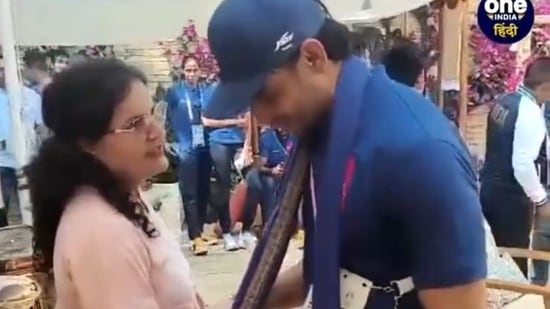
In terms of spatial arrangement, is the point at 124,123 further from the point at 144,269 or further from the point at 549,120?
the point at 549,120

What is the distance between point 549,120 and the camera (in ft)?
Result: 13.3

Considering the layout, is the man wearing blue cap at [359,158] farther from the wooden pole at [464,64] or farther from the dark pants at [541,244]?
the wooden pole at [464,64]

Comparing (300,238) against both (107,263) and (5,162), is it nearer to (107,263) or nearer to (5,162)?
(107,263)

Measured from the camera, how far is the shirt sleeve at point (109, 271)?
138 centimetres

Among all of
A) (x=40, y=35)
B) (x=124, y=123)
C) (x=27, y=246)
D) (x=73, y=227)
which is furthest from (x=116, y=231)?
(x=40, y=35)

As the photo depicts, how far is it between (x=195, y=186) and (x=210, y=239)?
39cm

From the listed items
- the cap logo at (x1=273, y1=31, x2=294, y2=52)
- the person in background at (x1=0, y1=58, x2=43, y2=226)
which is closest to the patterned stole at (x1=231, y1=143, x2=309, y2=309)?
the cap logo at (x1=273, y1=31, x2=294, y2=52)

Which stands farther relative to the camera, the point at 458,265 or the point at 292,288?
the point at 292,288

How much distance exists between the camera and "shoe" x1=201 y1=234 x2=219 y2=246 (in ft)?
17.0

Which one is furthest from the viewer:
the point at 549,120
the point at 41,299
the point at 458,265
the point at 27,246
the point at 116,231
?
the point at 549,120

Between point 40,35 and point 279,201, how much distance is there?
8.62ft

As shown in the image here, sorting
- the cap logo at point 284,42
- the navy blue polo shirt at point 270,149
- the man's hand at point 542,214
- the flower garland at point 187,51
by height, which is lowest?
the man's hand at point 542,214

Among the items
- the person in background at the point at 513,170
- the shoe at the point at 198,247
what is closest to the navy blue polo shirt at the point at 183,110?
the shoe at the point at 198,247

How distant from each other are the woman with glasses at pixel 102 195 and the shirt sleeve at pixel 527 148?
2.48 m
